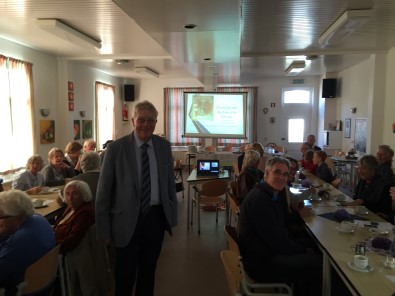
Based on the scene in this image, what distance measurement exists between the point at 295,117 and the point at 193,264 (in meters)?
8.48

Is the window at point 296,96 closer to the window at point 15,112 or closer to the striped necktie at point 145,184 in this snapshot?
the window at point 15,112

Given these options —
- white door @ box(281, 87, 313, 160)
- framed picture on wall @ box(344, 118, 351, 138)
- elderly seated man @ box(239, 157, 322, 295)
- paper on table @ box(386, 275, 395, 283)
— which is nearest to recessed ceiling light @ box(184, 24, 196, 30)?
elderly seated man @ box(239, 157, 322, 295)

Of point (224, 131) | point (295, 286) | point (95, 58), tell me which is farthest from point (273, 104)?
point (295, 286)

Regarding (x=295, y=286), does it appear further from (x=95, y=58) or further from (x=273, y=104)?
(x=273, y=104)

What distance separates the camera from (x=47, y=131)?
22.1 ft

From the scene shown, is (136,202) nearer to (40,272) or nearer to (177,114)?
(40,272)

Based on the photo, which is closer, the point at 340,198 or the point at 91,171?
the point at 91,171

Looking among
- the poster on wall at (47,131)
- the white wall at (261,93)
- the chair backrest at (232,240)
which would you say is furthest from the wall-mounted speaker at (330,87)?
the chair backrest at (232,240)

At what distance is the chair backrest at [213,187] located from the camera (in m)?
4.66

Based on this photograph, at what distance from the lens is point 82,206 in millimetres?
2729

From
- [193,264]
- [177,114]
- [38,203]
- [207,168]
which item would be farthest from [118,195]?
[177,114]

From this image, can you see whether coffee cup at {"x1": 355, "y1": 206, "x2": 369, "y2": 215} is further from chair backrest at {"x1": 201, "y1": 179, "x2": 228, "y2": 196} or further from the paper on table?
chair backrest at {"x1": 201, "y1": 179, "x2": 228, "y2": 196}

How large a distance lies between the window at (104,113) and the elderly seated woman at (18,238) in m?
7.01

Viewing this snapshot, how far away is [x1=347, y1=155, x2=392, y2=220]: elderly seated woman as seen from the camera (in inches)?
134
